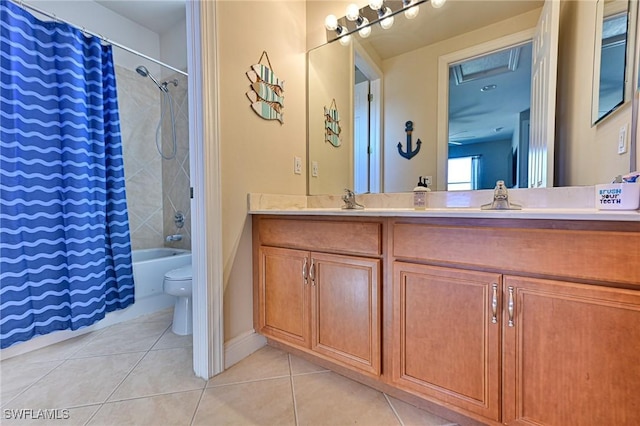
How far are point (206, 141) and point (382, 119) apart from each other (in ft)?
3.48

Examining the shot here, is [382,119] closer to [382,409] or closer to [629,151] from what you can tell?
[629,151]

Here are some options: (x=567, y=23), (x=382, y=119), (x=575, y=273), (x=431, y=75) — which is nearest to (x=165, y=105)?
(x=382, y=119)

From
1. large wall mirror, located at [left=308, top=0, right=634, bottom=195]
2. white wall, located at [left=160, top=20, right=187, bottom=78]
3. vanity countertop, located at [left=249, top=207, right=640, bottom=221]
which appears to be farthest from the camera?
white wall, located at [left=160, top=20, right=187, bottom=78]

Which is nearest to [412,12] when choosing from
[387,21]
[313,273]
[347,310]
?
[387,21]

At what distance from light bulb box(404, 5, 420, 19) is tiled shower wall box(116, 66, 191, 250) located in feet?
6.87

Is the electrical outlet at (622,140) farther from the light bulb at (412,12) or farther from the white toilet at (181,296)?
the white toilet at (181,296)

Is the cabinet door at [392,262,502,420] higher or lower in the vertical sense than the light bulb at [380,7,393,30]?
lower

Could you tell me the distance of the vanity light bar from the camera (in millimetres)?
1631

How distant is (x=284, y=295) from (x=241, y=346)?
391 millimetres

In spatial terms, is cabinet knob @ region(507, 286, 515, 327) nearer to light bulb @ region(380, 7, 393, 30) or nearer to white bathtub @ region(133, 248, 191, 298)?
light bulb @ region(380, 7, 393, 30)

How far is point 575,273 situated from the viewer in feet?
2.60

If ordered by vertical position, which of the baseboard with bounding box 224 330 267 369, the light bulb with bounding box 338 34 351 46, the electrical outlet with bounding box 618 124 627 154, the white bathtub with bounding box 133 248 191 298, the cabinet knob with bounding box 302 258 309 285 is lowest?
the baseboard with bounding box 224 330 267 369

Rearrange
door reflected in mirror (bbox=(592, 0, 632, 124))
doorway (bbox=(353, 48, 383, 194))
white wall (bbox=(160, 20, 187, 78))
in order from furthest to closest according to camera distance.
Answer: white wall (bbox=(160, 20, 187, 78)) → doorway (bbox=(353, 48, 383, 194)) → door reflected in mirror (bbox=(592, 0, 632, 124))

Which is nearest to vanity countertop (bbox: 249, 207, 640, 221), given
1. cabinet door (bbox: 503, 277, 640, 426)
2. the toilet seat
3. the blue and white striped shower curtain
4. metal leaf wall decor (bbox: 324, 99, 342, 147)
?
cabinet door (bbox: 503, 277, 640, 426)
